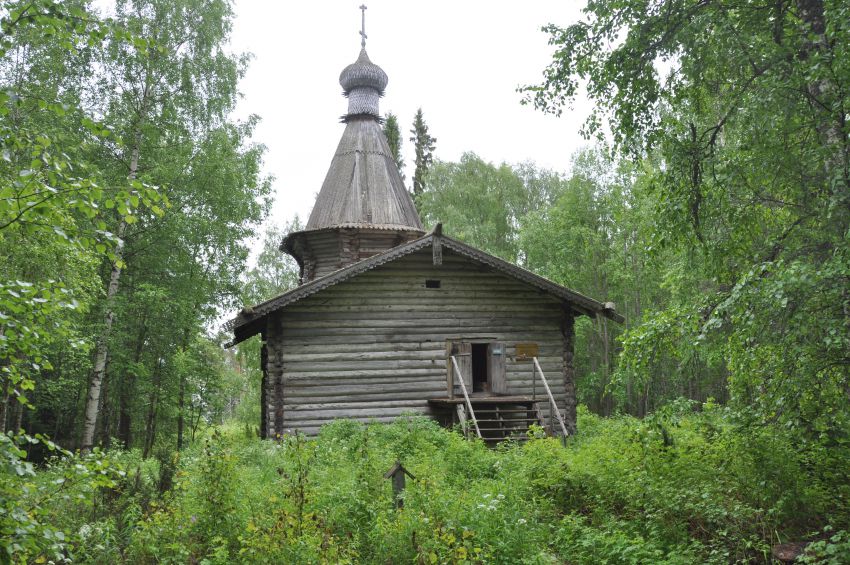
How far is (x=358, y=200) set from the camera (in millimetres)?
22562

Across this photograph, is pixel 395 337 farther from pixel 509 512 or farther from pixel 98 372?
pixel 509 512

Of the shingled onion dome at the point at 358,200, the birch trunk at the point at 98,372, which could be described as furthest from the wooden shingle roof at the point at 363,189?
the birch trunk at the point at 98,372

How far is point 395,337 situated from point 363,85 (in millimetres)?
12618

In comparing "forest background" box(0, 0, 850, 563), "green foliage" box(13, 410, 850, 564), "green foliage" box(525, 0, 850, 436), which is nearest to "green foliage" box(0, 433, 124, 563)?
"forest background" box(0, 0, 850, 563)

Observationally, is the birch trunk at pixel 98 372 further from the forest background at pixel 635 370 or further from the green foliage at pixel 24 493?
the green foliage at pixel 24 493

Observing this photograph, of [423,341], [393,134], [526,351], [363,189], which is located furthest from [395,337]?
[393,134]

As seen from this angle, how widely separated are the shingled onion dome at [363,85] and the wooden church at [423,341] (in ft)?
34.3

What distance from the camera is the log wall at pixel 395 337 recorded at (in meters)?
15.8

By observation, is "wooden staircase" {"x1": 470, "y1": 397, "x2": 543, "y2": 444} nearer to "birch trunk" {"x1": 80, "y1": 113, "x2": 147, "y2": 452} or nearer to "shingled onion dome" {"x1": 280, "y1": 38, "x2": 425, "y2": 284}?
"shingled onion dome" {"x1": 280, "y1": 38, "x2": 425, "y2": 284}

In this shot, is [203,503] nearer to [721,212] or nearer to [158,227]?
[721,212]

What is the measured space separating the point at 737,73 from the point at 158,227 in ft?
54.1

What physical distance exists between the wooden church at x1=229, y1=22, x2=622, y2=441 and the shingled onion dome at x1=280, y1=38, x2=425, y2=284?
5086mm

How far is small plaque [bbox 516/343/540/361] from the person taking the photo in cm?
1709

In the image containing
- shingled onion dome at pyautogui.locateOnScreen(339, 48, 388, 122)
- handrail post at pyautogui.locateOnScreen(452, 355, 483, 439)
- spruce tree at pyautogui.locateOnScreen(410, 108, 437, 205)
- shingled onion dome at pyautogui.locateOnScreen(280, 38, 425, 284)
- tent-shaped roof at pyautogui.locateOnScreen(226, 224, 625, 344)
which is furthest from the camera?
spruce tree at pyautogui.locateOnScreen(410, 108, 437, 205)
